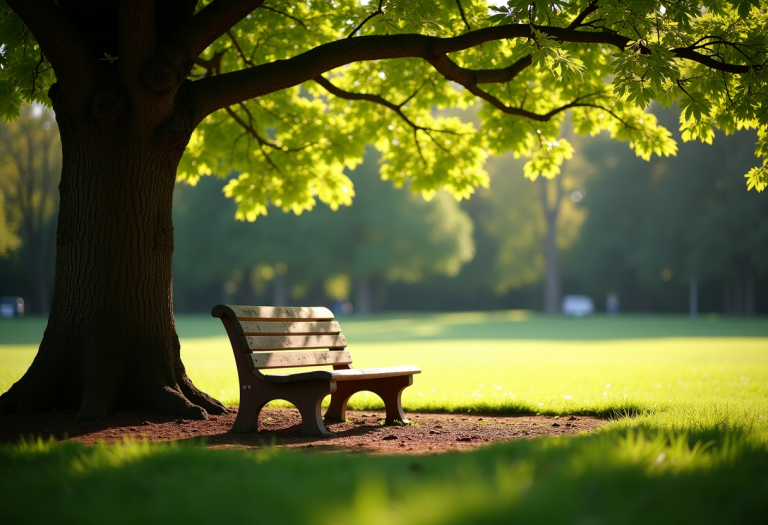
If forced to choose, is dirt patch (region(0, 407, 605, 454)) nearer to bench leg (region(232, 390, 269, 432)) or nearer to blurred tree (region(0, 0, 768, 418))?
bench leg (region(232, 390, 269, 432))

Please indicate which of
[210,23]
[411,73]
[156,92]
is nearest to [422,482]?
[156,92]

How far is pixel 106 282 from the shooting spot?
6160 millimetres

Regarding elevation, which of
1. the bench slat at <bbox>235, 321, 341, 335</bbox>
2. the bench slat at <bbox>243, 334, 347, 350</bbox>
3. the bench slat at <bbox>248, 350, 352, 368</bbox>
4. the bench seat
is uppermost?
the bench slat at <bbox>235, 321, 341, 335</bbox>

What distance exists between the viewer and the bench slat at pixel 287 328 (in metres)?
5.90

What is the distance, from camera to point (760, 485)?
3107 mm

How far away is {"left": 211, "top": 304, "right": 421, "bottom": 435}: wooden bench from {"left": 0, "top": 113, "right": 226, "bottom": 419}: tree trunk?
2.64 ft

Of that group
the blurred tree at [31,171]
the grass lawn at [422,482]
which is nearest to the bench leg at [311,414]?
the grass lawn at [422,482]

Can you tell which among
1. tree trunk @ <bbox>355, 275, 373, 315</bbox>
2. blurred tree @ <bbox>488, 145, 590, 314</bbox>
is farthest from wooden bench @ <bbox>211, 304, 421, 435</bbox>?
blurred tree @ <bbox>488, 145, 590, 314</bbox>

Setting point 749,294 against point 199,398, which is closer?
point 199,398

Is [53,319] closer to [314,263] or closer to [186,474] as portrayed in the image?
[186,474]

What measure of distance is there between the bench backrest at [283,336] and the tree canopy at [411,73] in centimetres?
216

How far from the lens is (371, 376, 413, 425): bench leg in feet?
22.6

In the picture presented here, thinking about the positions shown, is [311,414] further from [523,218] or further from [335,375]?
[523,218]

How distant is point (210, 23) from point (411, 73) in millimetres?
3760
